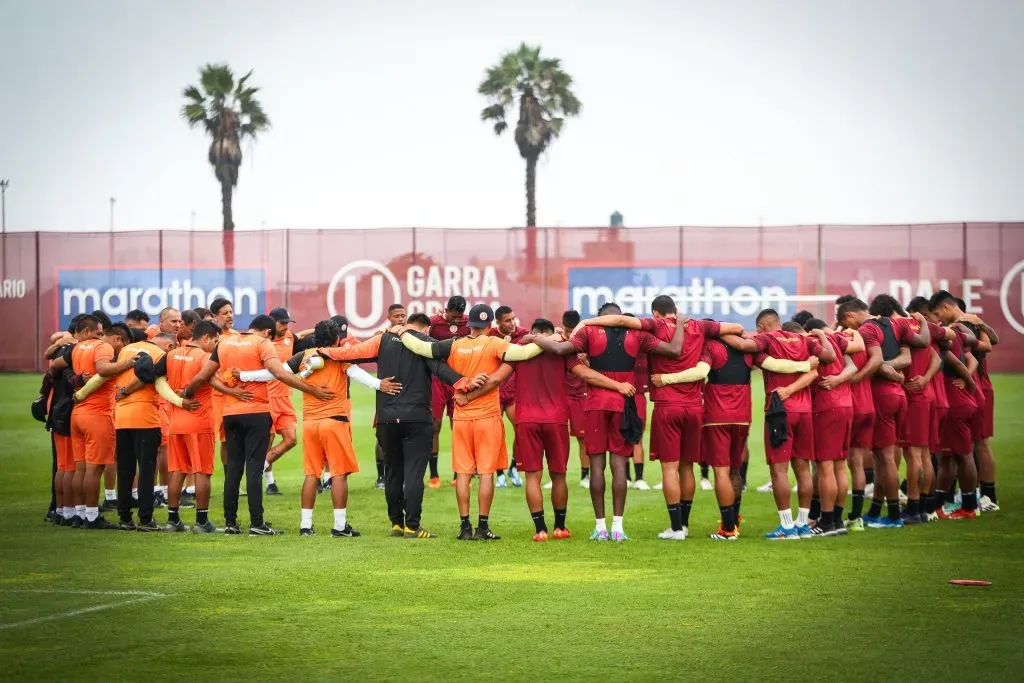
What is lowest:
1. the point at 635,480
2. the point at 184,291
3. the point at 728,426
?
the point at 635,480

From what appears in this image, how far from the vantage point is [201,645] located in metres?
7.77

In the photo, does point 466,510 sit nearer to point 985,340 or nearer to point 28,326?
point 985,340

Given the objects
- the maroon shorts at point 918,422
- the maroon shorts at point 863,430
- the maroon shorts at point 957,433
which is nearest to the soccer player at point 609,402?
the maroon shorts at point 863,430

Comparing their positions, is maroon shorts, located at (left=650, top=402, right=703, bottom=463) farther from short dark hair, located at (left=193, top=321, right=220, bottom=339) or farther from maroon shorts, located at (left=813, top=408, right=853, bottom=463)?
short dark hair, located at (left=193, top=321, right=220, bottom=339)

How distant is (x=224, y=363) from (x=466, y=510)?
2.81 meters

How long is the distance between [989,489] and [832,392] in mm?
3322

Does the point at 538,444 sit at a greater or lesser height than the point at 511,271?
lesser

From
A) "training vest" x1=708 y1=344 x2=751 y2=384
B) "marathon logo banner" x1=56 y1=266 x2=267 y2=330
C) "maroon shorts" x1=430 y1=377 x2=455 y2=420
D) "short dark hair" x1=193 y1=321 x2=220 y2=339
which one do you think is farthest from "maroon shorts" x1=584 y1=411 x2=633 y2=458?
"marathon logo banner" x1=56 y1=266 x2=267 y2=330

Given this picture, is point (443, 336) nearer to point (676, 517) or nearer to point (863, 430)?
point (676, 517)

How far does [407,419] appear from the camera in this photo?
12.4 meters

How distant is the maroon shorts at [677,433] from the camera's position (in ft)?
40.0

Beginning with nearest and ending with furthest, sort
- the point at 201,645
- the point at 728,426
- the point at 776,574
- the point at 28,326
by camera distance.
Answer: the point at 201,645 → the point at 776,574 → the point at 728,426 → the point at 28,326

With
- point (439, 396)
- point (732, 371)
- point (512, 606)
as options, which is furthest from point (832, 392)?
point (439, 396)

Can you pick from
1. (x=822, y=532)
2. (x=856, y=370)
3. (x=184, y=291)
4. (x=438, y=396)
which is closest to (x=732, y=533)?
(x=822, y=532)
